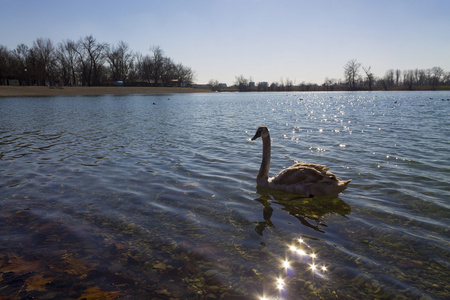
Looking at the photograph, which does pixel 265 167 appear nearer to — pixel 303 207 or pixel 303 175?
pixel 303 175

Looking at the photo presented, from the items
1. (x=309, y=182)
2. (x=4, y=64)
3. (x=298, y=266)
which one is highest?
(x=4, y=64)

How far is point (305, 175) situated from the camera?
601 cm

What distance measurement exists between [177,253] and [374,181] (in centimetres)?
553

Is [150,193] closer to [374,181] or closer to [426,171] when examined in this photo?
[374,181]

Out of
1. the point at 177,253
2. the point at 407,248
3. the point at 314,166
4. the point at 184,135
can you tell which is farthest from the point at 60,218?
the point at 184,135

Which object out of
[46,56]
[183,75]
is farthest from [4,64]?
[183,75]

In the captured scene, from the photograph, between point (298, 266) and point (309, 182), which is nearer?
point (298, 266)

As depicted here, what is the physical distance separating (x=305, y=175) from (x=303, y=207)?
699mm

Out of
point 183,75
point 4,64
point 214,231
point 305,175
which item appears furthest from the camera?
point 183,75

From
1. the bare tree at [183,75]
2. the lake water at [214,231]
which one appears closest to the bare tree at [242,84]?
the bare tree at [183,75]

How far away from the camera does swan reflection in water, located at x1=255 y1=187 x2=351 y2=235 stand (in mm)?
4957

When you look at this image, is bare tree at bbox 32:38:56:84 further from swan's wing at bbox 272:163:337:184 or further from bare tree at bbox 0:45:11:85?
swan's wing at bbox 272:163:337:184

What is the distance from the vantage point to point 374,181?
7.16m

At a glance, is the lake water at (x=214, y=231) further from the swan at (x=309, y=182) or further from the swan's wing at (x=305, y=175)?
the swan's wing at (x=305, y=175)
